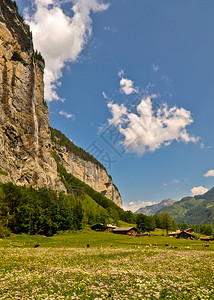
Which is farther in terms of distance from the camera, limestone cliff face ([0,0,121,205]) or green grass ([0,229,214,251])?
limestone cliff face ([0,0,121,205])

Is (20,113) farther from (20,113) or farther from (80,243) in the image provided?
(80,243)

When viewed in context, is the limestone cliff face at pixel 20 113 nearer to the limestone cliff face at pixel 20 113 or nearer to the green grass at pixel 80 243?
the limestone cliff face at pixel 20 113

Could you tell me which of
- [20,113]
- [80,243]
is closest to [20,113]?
[20,113]

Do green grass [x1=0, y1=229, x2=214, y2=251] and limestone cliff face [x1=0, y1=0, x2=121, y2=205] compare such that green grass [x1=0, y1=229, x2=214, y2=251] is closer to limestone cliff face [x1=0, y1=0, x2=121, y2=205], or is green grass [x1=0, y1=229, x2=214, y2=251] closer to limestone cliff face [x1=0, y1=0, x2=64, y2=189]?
limestone cliff face [x1=0, y1=0, x2=64, y2=189]

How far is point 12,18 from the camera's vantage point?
6058 inches

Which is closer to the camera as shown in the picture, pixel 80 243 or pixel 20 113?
pixel 80 243

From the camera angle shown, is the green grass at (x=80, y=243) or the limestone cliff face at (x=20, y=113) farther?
the limestone cliff face at (x=20, y=113)

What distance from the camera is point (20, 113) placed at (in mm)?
158375

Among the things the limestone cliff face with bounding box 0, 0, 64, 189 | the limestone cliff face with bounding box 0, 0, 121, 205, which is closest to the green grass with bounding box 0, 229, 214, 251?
the limestone cliff face with bounding box 0, 0, 64, 189

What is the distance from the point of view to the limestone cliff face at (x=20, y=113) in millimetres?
139500

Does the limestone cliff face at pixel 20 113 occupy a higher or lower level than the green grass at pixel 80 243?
higher

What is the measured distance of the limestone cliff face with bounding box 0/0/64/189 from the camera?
458 feet

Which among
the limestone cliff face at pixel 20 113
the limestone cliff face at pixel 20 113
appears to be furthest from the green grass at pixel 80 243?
the limestone cliff face at pixel 20 113

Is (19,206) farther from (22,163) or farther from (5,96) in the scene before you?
(5,96)
